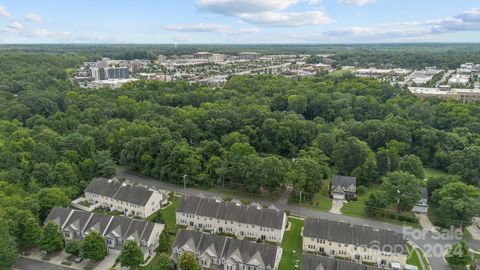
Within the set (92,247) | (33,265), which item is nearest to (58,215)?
(33,265)

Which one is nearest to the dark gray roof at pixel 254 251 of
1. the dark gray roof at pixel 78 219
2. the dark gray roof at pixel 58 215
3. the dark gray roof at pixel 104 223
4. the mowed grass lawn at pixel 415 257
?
the dark gray roof at pixel 104 223

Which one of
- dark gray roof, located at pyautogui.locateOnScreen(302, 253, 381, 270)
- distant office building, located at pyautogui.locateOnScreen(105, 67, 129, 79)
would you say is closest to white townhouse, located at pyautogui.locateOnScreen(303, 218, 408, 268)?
dark gray roof, located at pyautogui.locateOnScreen(302, 253, 381, 270)

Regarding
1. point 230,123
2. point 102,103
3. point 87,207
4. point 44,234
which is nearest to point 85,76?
point 102,103

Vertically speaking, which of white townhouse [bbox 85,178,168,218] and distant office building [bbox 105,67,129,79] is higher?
distant office building [bbox 105,67,129,79]

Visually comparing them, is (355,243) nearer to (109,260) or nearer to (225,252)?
(225,252)

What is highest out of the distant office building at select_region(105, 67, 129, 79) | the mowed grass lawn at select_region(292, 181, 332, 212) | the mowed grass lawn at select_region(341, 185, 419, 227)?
the distant office building at select_region(105, 67, 129, 79)

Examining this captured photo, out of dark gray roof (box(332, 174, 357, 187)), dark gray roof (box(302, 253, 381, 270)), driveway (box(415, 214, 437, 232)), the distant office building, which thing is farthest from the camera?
the distant office building

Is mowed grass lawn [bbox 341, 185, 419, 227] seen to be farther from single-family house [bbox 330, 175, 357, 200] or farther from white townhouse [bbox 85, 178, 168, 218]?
white townhouse [bbox 85, 178, 168, 218]
